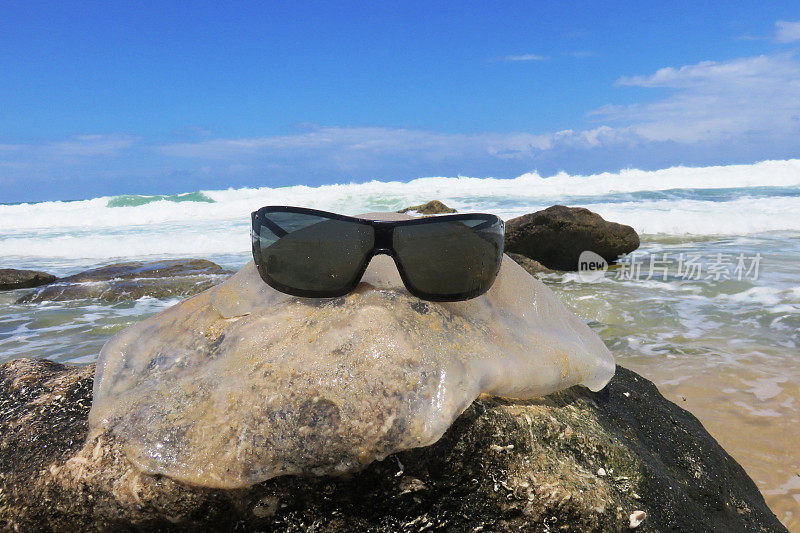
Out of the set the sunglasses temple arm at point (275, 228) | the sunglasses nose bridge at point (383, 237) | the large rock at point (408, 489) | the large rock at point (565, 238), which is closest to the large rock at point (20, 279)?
the large rock at point (565, 238)

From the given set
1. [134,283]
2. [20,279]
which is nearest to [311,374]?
[134,283]

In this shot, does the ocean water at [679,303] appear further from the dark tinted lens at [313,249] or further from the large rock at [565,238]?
the dark tinted lens at [313,249]

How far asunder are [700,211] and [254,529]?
51.9 feet

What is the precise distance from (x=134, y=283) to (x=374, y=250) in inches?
239

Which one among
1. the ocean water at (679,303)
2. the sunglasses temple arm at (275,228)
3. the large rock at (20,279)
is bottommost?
the ocean water at (679,303)

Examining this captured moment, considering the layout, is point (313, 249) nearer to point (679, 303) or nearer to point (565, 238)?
point (679, 303)

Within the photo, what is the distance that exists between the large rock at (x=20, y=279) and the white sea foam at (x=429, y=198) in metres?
4.37

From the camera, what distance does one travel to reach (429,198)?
22984mm

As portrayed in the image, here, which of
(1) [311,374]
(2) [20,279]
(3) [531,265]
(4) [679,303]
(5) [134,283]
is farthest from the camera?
(3) [531,265]

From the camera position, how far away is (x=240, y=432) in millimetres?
1209

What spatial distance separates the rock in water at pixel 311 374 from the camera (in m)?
1.20

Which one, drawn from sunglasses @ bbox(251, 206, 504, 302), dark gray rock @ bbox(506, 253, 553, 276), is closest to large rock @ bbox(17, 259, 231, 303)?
dark gray rock @ bbox(506, 253, 553, 276)

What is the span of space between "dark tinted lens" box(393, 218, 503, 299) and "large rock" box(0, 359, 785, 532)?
1.00 feet

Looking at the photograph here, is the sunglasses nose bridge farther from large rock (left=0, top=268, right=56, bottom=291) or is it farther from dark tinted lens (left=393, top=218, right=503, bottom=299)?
large rock (left=0, top=268, right=56, bottom=291)
